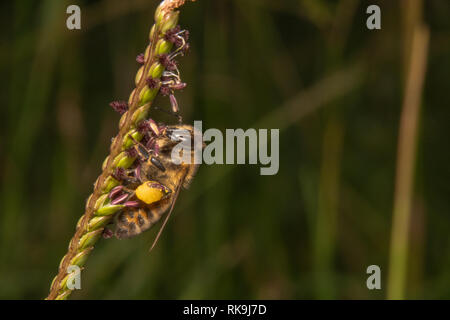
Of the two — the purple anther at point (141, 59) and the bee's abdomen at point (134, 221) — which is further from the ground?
the purple anther at point (141, 59)

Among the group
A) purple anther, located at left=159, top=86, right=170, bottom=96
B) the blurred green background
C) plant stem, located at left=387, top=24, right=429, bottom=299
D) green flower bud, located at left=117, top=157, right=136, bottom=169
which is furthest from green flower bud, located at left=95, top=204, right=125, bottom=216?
the blurred green background

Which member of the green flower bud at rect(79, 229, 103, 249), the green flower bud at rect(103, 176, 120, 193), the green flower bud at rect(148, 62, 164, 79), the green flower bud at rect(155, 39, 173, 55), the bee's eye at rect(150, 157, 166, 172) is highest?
the green flower bud at rect(155, 39, 173, 55)

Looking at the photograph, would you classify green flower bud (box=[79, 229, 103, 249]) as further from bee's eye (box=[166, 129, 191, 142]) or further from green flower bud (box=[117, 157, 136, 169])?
bee's eye (box=[166, 129, 191, 142])

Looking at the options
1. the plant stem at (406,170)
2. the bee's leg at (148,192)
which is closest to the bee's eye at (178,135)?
the bee's leg at (148,192)

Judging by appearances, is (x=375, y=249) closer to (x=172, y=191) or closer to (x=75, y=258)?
(x=172, y=191)

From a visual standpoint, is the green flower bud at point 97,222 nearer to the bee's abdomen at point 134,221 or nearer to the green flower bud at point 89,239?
the green flower bud at point 89,239

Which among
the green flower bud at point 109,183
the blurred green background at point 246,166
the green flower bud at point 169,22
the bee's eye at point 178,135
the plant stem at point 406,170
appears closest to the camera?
the green flower bud at point 169,22

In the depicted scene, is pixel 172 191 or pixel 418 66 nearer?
pixel 172 191

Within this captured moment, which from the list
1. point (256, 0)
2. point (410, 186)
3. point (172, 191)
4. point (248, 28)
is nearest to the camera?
point (172, 191)

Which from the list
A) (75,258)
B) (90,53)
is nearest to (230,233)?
(90,53)
